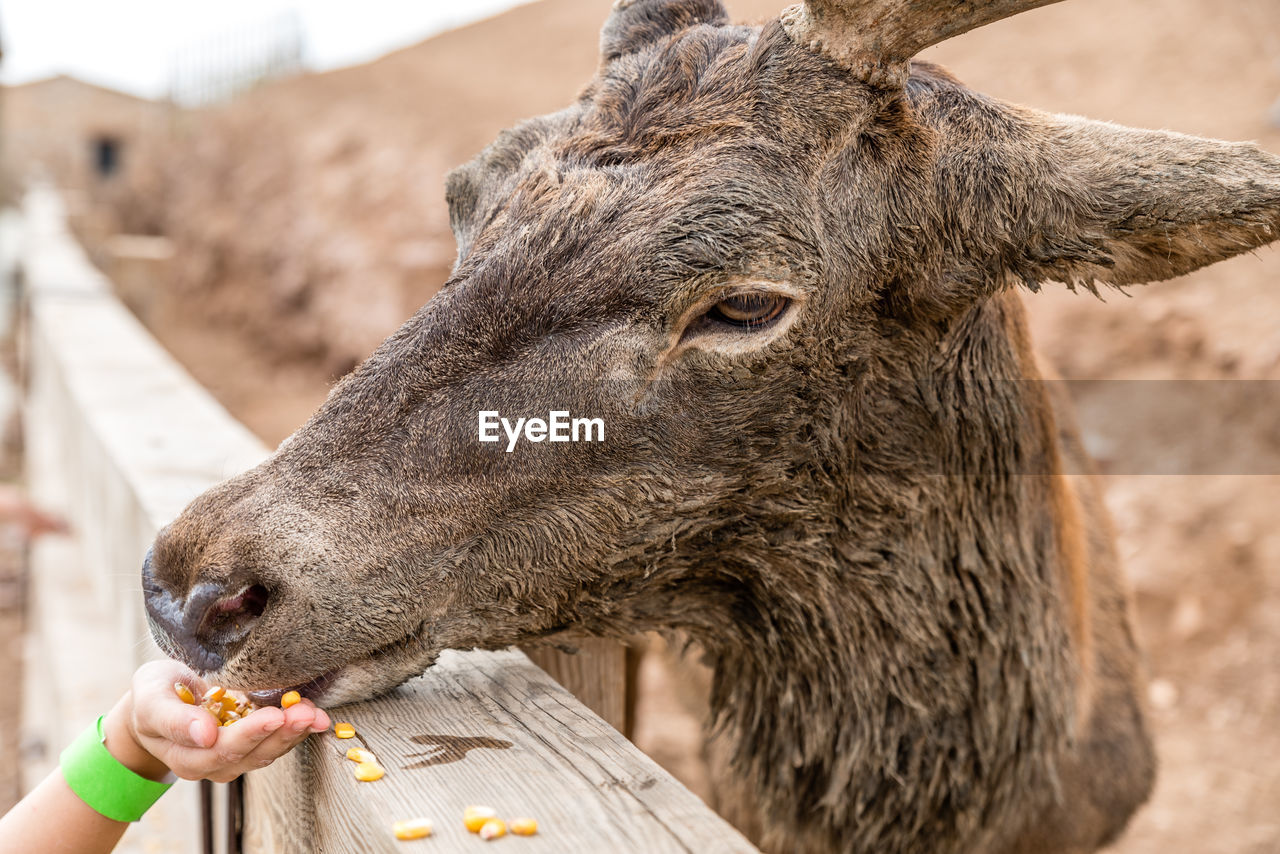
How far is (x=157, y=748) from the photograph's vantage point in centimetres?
168

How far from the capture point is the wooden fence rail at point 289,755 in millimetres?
1381

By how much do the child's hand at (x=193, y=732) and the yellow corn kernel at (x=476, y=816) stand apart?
0.40 m

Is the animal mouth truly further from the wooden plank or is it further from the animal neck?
the animal neck

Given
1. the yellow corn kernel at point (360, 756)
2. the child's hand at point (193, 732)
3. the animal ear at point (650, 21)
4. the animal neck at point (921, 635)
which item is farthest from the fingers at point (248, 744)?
the animal ear at point (650, 21)

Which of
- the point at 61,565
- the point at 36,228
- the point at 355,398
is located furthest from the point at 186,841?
the point at 36,228

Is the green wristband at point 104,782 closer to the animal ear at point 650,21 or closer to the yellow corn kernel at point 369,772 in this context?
the yellow corn kernel at point 369,772

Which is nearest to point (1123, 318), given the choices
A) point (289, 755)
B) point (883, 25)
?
point (883, 25)

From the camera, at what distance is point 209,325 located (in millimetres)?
14977

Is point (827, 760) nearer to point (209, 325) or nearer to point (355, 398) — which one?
point (355, 398)

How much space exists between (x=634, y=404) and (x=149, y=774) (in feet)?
3.33

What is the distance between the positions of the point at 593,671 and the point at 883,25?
4.73ft

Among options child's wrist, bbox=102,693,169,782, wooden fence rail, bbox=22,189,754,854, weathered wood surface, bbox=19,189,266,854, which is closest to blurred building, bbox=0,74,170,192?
weathered wood surface, bbox=19,189,266,854

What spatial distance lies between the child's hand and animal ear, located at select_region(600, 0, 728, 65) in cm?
159

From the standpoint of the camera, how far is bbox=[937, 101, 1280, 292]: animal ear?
2016mm
